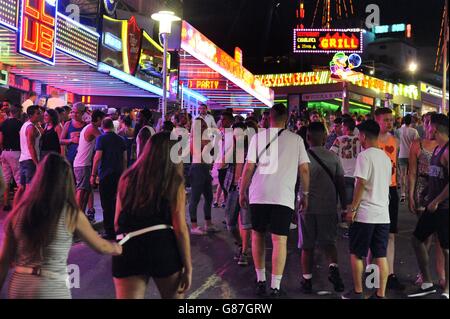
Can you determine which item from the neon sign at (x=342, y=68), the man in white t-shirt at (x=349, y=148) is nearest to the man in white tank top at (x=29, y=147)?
the man in white t-shirt at (x=349, y=148)

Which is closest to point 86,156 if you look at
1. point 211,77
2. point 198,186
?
point 198,186

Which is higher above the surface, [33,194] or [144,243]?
[33,194]

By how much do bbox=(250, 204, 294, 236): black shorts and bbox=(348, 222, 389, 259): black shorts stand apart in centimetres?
69

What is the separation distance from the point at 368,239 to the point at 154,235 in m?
2.47

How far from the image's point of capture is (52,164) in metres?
3.13

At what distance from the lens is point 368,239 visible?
15.6 ft

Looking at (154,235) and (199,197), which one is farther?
(199,197)

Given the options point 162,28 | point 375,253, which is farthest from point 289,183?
point 162,28

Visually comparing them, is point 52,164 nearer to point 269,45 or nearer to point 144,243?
point 144,243

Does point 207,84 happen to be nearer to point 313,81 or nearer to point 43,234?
point 313,81

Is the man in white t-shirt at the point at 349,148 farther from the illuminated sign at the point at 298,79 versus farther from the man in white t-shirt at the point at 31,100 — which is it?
the illuminated sign at the point at 298,79

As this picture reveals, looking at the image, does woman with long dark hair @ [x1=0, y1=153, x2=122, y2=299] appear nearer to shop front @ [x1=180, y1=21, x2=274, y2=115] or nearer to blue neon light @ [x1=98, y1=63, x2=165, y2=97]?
shop front @ [x1=180, y1=21, x2=274, y2=115]

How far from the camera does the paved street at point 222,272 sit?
198 inches
